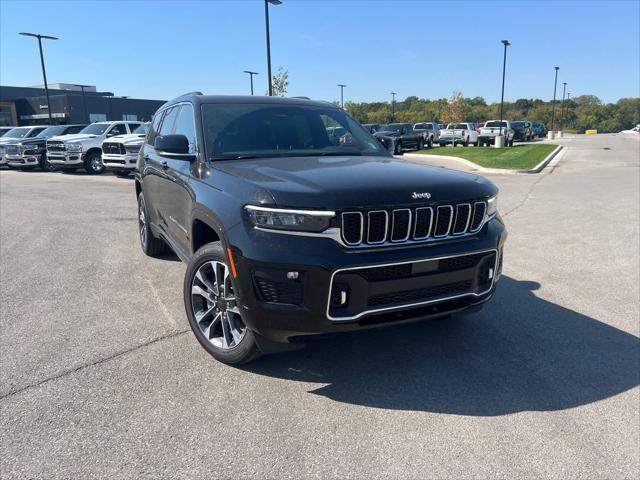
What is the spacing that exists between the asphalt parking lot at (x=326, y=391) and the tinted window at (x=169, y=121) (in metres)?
1.60

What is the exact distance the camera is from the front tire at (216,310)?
339cm

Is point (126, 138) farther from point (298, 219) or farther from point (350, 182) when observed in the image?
point (298, 219)

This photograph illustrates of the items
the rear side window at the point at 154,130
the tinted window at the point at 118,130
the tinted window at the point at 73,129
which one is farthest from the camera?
the tinted window at the point at 73,129

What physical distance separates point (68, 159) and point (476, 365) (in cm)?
1917

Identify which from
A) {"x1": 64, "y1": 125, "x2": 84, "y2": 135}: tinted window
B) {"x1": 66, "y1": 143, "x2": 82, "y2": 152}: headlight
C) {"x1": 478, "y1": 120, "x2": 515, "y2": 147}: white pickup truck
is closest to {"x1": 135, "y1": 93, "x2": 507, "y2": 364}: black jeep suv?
{"x1": 66, "y1": 143, "x2": 82, "y2": 152}: headlight

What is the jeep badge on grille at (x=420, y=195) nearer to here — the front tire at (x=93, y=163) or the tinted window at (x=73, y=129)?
the front tire at (x=93, y=163)

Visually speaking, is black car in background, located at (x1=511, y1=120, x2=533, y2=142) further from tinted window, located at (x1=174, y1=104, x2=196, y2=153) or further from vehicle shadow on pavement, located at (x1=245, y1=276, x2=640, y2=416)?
tinted window, located at (x1=174, y1=104, x2=196, y2=153)

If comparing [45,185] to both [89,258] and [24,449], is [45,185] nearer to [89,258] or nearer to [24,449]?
[89,258]

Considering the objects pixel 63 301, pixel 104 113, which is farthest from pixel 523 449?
pixel 104 113

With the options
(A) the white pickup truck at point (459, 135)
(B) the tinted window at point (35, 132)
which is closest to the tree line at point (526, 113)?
(A) the white pickup truck at point (459, 135)

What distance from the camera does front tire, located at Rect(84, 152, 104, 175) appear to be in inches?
766

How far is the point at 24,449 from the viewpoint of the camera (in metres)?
2.68

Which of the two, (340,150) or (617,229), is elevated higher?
(340,150)

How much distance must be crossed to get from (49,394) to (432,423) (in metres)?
2.36
